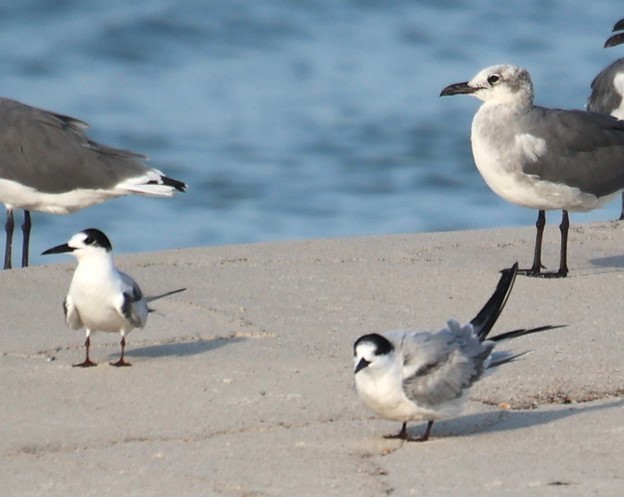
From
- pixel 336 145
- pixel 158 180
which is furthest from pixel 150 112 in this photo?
pixel 158 180

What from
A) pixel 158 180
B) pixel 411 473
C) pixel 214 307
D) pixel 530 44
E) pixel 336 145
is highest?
pixel 530 44

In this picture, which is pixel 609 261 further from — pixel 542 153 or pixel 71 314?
pixel 71 314

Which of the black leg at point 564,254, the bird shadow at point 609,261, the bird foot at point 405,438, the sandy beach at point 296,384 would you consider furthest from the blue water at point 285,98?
the bird foot at point 405,438

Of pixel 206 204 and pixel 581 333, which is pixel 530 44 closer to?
pixel 206 204

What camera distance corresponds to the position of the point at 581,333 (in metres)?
6.68

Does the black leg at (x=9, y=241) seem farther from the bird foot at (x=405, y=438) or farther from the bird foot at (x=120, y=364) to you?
the bird foot at (x=405, y=438)

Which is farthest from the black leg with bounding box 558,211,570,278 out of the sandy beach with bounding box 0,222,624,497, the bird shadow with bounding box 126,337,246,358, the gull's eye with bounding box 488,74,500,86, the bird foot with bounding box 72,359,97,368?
the bird foot with bounding box 72,359,97,368

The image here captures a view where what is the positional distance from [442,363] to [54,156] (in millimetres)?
4118

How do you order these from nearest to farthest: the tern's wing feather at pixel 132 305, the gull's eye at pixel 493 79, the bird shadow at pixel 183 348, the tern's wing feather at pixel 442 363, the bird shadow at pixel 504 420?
the tern's wing feather at pixel 442 363 < the bird shadow at pixel 504 420 < the tern's wing feather at pixel 132 305 < the bird shadow at pixel 183 348 < the gull's eye at pixel 493 79

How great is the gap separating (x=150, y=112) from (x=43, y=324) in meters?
10.9

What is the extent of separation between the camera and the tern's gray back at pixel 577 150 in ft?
26.6

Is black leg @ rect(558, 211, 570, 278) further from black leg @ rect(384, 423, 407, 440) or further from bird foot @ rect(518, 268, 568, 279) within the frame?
black leg @ rect(384, 423, 407, 440)

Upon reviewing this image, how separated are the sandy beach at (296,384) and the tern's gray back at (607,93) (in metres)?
2.62

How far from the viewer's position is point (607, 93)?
10.9 metres
